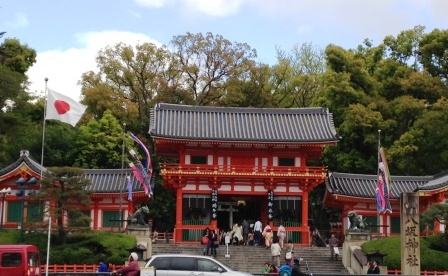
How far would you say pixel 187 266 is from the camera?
26.9 meters

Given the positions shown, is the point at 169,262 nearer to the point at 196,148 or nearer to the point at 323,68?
the point at 196,148

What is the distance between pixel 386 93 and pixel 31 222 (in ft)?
109

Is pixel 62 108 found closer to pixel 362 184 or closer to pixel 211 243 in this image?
pixel 211 243

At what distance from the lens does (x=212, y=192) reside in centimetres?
5003

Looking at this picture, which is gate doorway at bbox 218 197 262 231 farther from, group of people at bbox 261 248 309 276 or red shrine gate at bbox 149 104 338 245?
group of people at bbox 261 248 309 276

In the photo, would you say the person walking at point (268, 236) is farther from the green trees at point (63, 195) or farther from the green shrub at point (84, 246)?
the green trees at point (63, 195)

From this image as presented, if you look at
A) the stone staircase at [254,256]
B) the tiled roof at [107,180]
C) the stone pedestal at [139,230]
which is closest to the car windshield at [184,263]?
the stone staircase at [254,256]

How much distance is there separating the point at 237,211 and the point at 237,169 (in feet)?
15.4

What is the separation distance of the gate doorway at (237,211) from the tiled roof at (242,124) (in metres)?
4.79

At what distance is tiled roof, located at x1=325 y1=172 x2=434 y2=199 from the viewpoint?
51.4m

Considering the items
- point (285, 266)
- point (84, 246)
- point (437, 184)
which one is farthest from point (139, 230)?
point (437, 184)

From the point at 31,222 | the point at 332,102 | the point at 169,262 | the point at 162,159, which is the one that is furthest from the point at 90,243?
the point at 332,102

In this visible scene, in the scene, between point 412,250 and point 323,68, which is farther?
point 323,68

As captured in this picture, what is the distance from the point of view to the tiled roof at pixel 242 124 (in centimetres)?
5056
